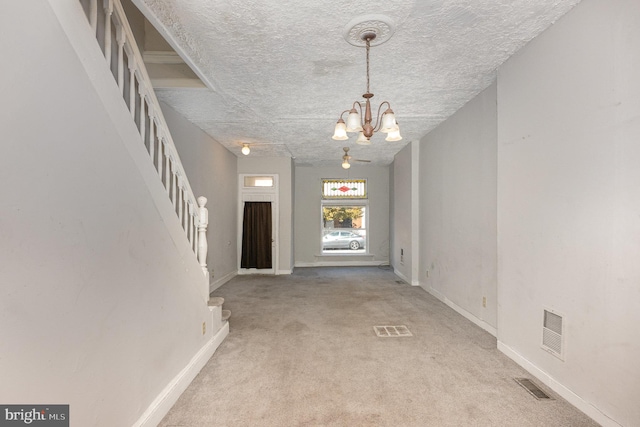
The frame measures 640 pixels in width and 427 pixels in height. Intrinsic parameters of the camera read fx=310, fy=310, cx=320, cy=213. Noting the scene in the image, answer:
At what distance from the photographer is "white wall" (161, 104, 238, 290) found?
466 cm

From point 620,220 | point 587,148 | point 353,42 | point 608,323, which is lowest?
point 608,323

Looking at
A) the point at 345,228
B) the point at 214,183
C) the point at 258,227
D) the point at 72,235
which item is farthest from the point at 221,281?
the point at 72,235

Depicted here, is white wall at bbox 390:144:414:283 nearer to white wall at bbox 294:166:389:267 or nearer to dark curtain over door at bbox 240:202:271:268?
white wall at bbox 294:166:389:267

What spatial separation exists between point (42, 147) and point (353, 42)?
2.26 m

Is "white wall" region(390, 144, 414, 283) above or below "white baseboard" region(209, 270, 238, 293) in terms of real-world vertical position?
above

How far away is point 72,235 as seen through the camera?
4.53 ft

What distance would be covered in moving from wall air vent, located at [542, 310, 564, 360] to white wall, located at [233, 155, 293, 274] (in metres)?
5.63

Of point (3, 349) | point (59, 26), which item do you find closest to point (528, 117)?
point (59, 26)

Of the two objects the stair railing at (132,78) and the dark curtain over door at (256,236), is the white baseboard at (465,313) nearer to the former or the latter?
the stair railing at (132,78)

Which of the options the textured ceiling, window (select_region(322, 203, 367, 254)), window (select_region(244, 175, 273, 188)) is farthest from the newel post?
window (select_region(322, 203, 367, 254))

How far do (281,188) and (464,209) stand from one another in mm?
4388

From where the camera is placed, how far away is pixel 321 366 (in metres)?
2.79

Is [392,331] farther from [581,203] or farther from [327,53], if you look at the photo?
[327,53]

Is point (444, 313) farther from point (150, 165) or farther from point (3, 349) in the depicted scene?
point (3, 349)
